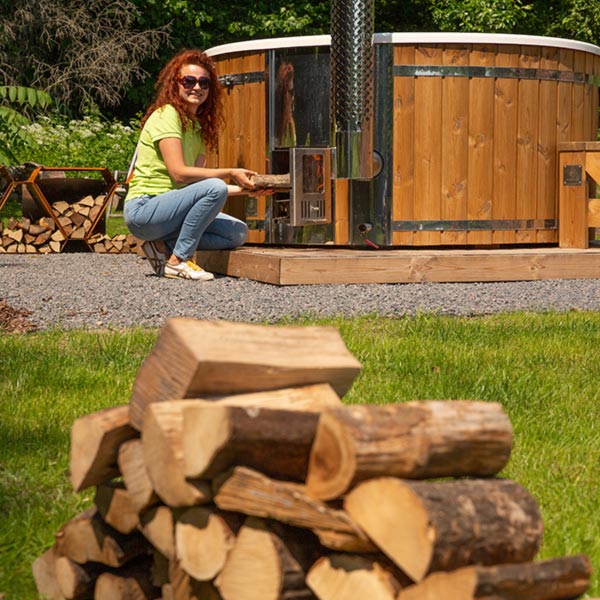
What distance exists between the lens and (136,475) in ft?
6.52

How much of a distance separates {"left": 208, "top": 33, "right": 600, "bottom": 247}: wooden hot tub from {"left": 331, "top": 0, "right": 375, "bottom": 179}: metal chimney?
0.70ft

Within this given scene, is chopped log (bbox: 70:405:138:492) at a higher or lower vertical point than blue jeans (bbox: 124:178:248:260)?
lower

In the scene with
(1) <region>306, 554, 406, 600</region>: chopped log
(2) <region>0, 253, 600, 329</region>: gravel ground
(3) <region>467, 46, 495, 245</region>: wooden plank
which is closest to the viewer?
(1) <region>306, 554, 406, 600</region>: chopped log

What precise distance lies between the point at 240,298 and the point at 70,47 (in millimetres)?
13921

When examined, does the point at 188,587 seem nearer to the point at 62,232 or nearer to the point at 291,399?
the point at 291,399

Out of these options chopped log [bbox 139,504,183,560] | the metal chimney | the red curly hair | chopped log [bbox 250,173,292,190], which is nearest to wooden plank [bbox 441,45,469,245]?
the metal chimney

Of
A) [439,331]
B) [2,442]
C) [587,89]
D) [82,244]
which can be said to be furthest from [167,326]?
[82,244]

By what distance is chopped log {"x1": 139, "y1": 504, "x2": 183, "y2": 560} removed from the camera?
6.34 ft

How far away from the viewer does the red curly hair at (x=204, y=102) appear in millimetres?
6805

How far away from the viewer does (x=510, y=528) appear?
1.71m

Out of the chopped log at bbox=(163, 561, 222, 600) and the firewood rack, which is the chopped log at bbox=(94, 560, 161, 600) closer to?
the chopped log at bbox=(163, 561, 222, 600)

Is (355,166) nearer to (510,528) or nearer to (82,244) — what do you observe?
(82,244)

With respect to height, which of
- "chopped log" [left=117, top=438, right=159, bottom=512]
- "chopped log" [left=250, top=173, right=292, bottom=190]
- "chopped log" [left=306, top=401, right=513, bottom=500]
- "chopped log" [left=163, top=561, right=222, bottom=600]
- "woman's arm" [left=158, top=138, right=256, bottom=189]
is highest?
"woman's arm" [left=158, top=138, right=256, bottom=189]

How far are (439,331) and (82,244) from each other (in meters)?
6.17
